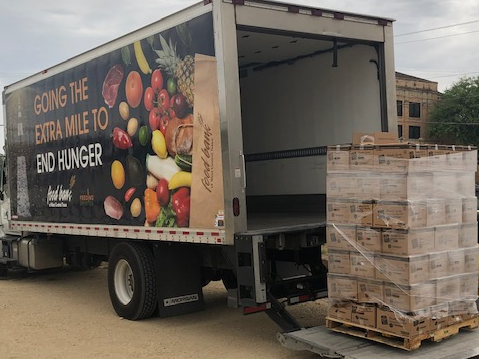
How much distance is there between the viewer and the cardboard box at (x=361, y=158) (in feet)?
17.8

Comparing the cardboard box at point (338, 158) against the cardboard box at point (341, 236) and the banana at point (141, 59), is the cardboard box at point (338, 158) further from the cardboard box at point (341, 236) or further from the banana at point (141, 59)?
the banana at point (141, 59)

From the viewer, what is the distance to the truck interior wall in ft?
25.0

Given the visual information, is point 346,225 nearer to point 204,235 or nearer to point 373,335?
point 373,335

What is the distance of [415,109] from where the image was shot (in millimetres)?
48750

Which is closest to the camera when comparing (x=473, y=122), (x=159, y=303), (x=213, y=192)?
(x=213, y=192)

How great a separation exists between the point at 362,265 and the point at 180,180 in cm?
225

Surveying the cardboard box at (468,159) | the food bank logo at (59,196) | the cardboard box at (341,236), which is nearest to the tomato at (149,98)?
the food bank logo at (59,196)

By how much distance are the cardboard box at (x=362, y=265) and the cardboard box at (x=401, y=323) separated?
328 mm

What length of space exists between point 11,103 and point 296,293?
6.70m

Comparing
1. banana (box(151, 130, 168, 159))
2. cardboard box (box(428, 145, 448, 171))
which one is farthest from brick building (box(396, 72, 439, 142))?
cardboard box (box(428, 145, 448, 171))

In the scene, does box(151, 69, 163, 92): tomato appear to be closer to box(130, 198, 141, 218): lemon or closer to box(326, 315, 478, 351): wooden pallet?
box(130, 198, 141, 218): lemon

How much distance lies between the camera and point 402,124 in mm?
47812

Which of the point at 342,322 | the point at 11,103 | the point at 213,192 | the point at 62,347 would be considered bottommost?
the point at 62,347

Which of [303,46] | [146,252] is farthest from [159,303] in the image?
[303,46]
